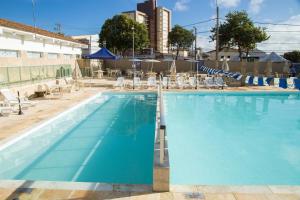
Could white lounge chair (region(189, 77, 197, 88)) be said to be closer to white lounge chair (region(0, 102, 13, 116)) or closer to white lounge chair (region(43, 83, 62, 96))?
white lounge chair (region(43, 83, 62, 96))

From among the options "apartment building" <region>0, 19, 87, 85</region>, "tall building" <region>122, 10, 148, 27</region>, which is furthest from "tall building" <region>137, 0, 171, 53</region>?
"apartment building" <region>0, 19, 87, 85</region>

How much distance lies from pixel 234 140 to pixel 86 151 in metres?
4.41

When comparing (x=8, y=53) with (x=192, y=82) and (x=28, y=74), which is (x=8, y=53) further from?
(x=192, y=82)

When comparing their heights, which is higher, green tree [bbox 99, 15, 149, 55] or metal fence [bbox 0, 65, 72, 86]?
green tree [bbox 99, 15, 149, 55]

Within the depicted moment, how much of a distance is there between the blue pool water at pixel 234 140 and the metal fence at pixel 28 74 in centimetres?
715

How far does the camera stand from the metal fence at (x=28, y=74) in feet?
38.3

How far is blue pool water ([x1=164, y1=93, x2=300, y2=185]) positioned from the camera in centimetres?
576

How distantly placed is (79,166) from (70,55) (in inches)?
870

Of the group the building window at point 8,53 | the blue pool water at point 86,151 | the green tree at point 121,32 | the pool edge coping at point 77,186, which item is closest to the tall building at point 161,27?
the green tree at point 121,32

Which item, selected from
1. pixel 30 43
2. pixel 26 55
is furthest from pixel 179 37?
pixel 26 55

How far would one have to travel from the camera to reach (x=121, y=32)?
3647 cm

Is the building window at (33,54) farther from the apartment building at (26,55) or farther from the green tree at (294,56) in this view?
the green tree at (294,56)

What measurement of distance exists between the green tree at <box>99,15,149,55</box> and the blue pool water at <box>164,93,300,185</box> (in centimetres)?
2393

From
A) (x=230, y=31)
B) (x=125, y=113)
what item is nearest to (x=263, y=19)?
(x=230, y=31)
